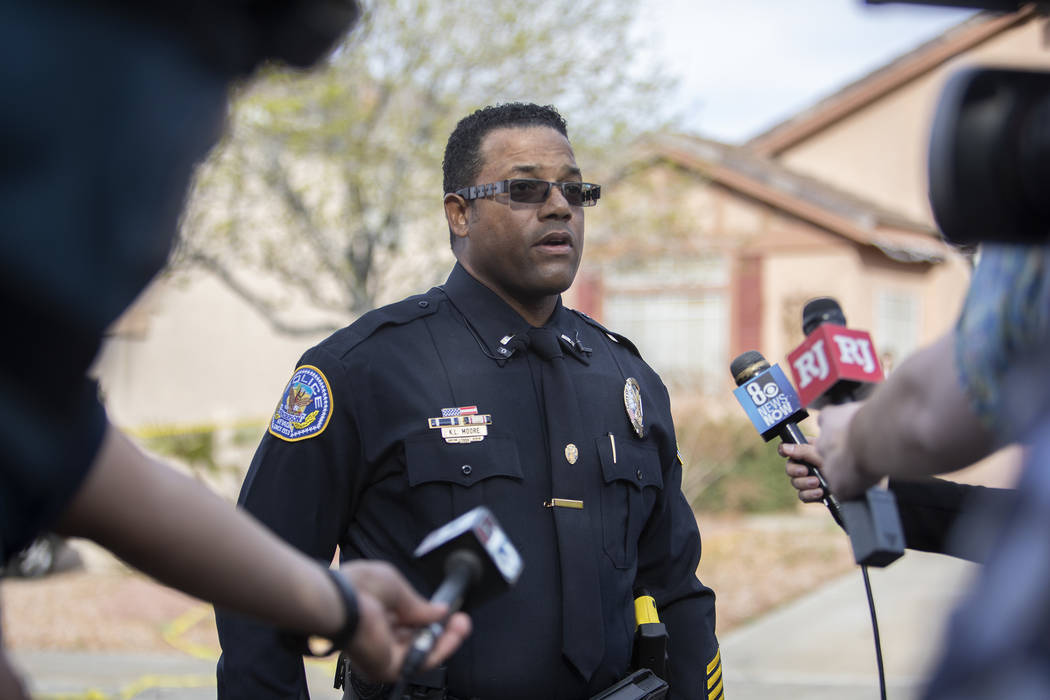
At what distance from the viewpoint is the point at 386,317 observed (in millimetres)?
2760

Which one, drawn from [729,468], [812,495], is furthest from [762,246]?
[812,495]

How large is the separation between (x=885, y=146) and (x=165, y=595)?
13888 millimetres

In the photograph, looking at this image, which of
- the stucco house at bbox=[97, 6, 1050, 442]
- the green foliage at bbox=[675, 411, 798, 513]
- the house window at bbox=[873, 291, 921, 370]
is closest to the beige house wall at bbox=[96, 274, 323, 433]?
the stucco house at bbox=[97, 6, 1050, 442]

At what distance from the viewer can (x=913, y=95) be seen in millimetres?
18500

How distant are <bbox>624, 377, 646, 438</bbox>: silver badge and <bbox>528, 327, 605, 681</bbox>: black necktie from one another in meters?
0.18

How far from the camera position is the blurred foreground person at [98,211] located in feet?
3.65

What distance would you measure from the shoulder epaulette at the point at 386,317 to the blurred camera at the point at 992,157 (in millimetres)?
1652

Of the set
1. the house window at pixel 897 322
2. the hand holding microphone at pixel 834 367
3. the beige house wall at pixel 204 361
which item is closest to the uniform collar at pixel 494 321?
the hand holding microphone at pixel 834 367

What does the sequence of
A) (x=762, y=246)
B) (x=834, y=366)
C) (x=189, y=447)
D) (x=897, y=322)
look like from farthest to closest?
(x=897, y=322), (x=762, y=246), (x=189, y=447), (x=834, y=366)

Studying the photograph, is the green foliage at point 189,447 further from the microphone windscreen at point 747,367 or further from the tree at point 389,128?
the microphone windscreen at point 747,367

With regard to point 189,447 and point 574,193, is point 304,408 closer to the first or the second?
point 574,193

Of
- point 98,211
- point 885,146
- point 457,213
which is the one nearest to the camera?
point 98,211

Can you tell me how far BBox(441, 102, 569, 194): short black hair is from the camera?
305cm

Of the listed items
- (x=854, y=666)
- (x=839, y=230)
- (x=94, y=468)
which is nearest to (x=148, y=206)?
(x=94, y=468)
